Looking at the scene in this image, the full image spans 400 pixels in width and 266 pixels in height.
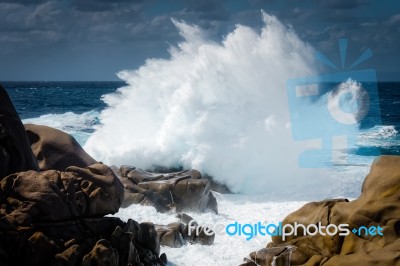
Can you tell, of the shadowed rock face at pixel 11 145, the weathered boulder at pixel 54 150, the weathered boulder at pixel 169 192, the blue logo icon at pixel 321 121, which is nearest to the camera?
the shadowed rock face at pixel 11 145

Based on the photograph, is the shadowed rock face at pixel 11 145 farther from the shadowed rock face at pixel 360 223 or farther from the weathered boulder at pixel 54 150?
the shadowed rock face at pixel 360 223

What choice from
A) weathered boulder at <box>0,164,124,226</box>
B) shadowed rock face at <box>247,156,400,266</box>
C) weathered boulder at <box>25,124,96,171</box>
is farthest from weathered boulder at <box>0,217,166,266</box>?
weathered boulder at <box>25,124,96,171</box>

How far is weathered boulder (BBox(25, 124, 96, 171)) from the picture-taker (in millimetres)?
13266

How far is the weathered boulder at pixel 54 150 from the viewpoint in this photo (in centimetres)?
1327

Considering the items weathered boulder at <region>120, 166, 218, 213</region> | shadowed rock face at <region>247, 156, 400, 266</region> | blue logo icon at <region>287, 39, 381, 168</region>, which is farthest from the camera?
blue logo icon at <region>287, 39, 381, 168</region>

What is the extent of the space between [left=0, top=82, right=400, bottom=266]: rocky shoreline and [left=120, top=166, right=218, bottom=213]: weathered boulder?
303cm

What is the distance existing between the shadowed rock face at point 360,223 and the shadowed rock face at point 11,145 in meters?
5.46

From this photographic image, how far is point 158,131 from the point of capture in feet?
81.6

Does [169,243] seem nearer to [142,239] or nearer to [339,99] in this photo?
[142,239]

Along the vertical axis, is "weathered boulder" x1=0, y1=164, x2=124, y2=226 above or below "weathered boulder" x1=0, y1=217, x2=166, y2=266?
above

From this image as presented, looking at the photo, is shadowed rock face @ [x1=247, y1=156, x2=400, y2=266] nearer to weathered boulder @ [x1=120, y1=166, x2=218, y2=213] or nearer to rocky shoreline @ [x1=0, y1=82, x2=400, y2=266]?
rocky shoreline @ [x1=0, y1=82, x2=400, y2=266]

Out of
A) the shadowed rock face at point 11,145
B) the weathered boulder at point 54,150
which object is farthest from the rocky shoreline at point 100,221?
the weathered boulder at point 54,150

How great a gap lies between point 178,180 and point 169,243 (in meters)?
4.29

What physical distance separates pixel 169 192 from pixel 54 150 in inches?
166
